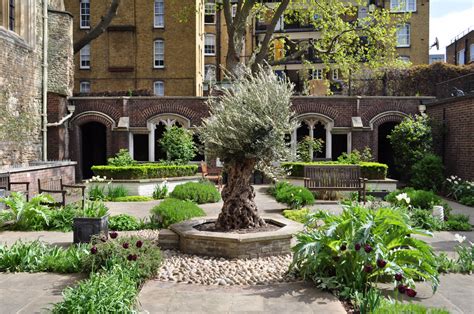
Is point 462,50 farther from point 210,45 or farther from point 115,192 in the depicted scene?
point 115,192

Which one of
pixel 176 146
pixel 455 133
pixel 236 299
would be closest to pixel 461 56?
pixel 455 133

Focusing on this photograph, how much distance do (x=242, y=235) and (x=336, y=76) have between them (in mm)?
34559

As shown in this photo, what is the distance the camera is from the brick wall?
54.2 ft

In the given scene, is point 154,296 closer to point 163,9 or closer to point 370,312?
point 370,312

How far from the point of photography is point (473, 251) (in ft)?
22.0

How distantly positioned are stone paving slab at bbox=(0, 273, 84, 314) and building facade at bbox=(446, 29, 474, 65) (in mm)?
41598

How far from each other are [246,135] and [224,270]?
215cm

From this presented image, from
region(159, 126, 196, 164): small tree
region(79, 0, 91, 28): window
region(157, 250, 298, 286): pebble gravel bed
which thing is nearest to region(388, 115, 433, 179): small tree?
region(159, 126, 196, 164): small tree

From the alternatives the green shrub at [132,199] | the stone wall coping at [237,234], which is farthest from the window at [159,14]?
the stone wall coping at [237,234]

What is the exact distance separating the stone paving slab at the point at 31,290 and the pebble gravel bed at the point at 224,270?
4.13 ft

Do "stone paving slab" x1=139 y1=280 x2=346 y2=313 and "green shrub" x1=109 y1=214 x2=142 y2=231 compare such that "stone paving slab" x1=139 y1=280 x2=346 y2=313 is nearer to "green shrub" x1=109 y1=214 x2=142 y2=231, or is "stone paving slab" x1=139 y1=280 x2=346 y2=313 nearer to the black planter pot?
the black planter pot

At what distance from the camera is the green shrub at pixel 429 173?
17.5 m

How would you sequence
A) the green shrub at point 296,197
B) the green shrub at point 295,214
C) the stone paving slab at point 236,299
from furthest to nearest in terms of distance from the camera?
the green shrub at point 296,197
the green shrub at point 295,214
the stone paving slab at point 236,299

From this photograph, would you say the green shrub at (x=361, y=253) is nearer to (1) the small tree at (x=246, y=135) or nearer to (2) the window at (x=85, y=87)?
(1) the small tree at (x=246, y=135)
